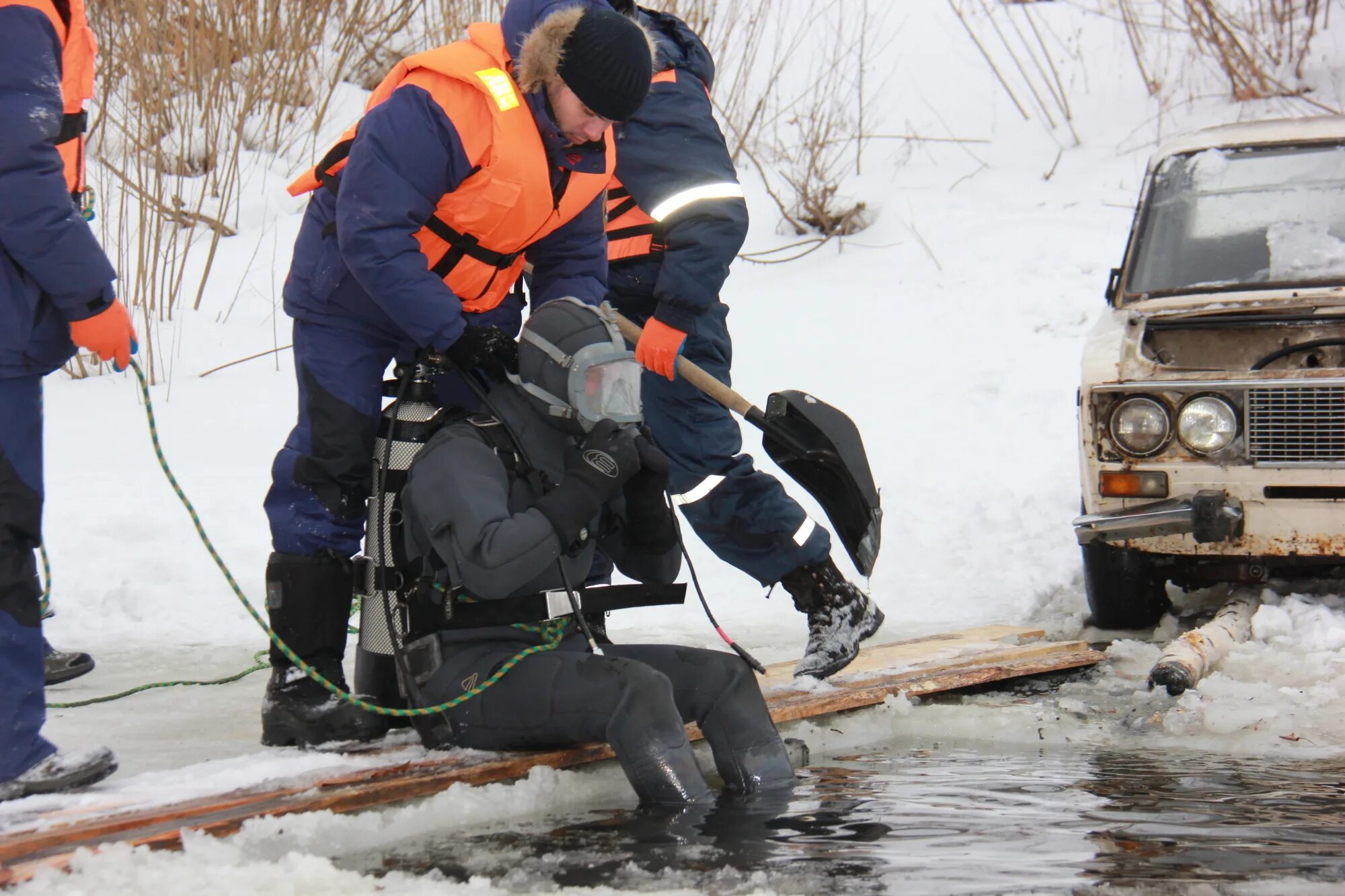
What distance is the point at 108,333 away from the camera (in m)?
3.12

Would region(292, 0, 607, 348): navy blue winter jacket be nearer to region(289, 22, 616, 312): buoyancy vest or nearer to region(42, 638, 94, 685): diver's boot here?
region(289, 22, 616, 312): buoyancy vest

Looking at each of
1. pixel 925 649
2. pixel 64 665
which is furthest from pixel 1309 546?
pixel 64 665

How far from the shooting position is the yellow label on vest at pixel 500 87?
3362 mm

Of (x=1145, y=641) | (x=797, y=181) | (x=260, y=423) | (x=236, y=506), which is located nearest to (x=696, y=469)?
(x=1145, y=641)

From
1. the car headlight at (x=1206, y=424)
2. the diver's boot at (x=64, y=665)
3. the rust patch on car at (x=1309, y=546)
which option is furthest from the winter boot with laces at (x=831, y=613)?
the diver's boot at (x=64, y=665)

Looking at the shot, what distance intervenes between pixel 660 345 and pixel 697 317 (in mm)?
146

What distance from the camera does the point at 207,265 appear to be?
9.15 metres

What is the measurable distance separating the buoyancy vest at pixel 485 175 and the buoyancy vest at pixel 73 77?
1.69ft

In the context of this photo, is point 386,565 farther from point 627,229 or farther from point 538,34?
point 627,229

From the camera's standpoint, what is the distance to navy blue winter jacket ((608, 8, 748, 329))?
4.07 metres

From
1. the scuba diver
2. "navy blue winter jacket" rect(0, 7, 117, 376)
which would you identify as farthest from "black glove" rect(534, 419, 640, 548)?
"navy blue winter jacket" rect(0, 7, 117, 376)

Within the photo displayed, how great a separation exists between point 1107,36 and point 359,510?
10.5 m

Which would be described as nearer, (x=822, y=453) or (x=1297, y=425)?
(x=822, y=453)

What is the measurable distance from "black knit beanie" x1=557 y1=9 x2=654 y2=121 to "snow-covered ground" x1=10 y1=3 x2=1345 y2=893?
1558mm
